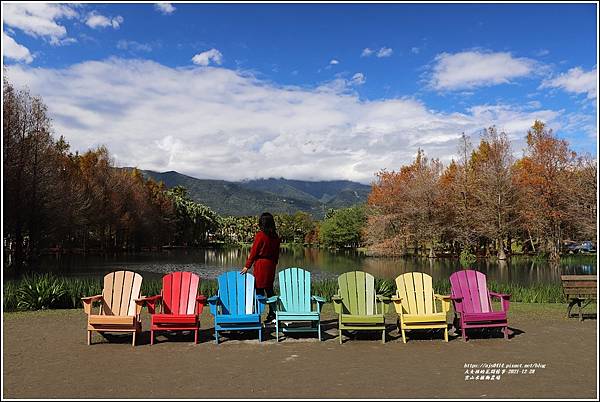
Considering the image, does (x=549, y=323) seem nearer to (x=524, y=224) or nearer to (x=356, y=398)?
(x=356, y=398)

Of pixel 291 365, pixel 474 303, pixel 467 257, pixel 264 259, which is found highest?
pixel 264 259

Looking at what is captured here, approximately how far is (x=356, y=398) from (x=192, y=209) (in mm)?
90880

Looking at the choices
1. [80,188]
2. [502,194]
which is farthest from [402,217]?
[80,188]

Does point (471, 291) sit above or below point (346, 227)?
below

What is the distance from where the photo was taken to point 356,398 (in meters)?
4.86

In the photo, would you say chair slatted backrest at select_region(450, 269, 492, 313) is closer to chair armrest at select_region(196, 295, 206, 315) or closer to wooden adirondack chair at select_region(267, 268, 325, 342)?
wooden adirondack chair at select_region(267, 268, 325, 342)

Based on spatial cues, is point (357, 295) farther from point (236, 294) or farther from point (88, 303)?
point (88, 303)

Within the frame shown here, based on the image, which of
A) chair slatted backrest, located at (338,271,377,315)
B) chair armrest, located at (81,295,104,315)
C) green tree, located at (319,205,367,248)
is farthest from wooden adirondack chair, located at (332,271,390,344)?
green tree, located at (319,205,367,248)

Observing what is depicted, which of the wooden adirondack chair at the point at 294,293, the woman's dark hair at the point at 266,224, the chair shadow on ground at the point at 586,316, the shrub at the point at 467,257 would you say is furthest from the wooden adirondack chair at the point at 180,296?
the shrub at the point at 467,257

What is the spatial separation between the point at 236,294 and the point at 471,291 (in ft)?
13.2

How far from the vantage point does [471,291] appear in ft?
27.4

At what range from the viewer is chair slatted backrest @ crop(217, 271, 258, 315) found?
27.4 feet

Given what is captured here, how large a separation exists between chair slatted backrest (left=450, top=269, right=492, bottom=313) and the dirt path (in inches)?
20.4

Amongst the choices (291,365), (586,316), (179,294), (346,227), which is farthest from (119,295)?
(346,227)
